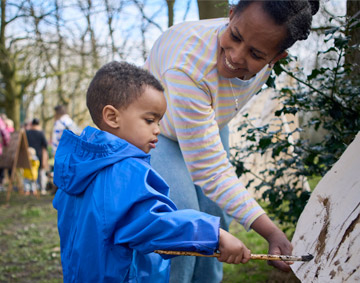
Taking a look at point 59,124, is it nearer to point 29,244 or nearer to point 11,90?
point 29,244

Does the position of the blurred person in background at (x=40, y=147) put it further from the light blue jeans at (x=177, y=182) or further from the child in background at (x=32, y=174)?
the light blue jeans at (x=177, y=182)

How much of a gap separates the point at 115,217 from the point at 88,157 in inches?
11.5

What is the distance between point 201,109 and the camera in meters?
1.76

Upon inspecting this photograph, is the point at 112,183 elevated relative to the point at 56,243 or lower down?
elevated

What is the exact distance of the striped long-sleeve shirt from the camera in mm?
1747

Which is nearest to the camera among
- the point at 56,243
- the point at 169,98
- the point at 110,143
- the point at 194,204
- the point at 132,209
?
the point at 132,209

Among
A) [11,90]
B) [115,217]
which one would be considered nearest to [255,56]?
[115,217]

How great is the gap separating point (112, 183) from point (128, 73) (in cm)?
51

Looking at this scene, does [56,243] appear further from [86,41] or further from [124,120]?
[86,41]

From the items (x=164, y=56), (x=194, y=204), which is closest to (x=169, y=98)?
(x=164, y=56)

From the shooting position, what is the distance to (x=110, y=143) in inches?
58.7

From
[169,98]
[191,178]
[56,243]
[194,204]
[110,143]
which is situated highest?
[169,98]

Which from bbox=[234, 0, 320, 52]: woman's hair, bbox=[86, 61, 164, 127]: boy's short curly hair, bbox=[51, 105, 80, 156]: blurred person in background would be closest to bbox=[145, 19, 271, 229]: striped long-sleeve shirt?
bbox=[86, 61, 164, 127]: boy's short curly hair

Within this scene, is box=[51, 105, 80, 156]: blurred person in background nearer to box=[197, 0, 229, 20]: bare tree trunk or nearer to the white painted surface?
box=[197, 0, 229, 20]: bare tree trunk
